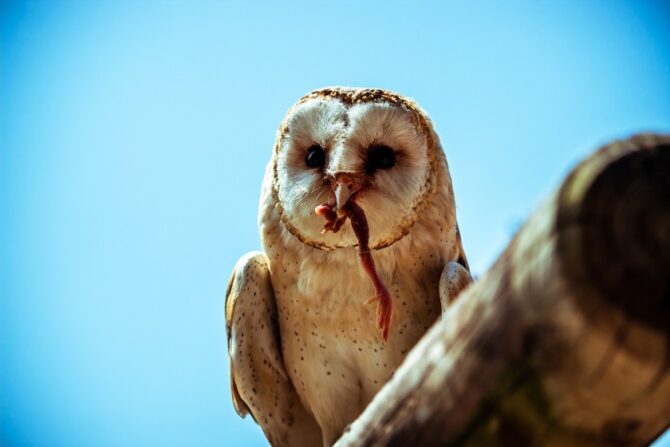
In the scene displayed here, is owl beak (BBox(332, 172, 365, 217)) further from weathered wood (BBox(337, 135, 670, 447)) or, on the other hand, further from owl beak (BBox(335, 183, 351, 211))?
weathered wood (BBox(337, 135, 670, 447))

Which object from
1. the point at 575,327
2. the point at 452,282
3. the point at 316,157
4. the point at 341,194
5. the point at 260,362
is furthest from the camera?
the point at 260,362

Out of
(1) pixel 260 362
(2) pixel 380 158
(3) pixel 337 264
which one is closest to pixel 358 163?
(2) pixel 380 158

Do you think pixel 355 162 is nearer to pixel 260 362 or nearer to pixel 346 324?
pixel 346 324

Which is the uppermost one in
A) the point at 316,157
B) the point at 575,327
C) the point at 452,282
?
the point at 316,157

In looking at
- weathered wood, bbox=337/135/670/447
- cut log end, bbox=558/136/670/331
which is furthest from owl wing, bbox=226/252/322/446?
cut log end, bbox=558/136/670/331

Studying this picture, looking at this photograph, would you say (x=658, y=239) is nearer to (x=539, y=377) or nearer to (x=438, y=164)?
(x=539, y=377)

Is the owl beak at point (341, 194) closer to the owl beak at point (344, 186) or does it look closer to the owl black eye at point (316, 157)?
the owl beak at point (344, 186)

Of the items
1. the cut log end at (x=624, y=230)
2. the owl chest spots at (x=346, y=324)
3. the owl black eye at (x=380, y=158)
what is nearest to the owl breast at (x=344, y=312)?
the owl chest spots at (x=346, y=324)
